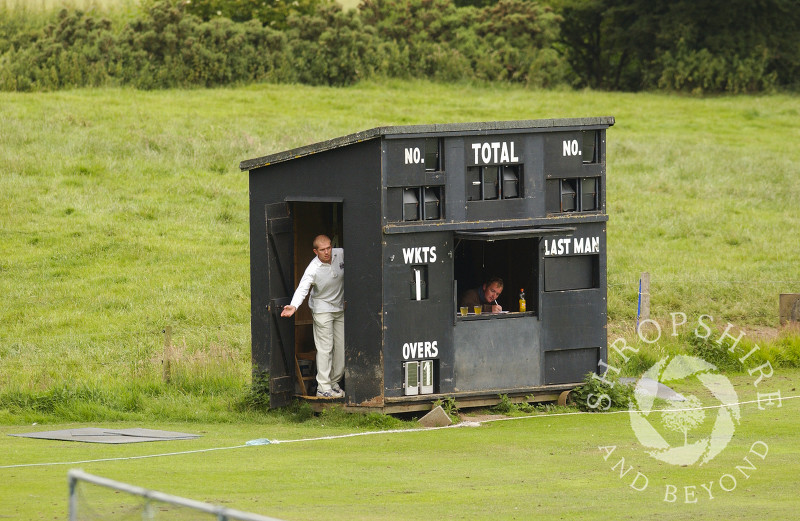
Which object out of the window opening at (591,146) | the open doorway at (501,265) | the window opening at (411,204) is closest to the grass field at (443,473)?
the open doorway at (501,265)

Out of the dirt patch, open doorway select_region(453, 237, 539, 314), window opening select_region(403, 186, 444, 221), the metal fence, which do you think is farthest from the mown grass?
the metal fence

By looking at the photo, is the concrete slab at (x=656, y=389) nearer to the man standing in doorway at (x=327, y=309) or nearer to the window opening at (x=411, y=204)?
the window opening at (x=411, y=204)

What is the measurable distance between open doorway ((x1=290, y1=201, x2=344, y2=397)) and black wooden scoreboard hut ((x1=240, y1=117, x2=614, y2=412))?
41 mm

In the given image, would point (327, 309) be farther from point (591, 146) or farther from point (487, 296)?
point (591, 146)

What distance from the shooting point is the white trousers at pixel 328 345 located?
15.0 metres

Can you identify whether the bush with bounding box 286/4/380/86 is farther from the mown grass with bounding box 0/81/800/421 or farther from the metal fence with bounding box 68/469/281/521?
the metal fence with bounding box 68/469/281/521

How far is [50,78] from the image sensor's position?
45000 mm

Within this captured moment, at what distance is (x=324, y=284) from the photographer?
49.0ft

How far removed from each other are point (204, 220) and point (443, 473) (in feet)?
60.2

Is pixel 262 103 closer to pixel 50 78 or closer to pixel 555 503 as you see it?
pixel 50 78

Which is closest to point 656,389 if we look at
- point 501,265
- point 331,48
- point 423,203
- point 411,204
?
point 501,265

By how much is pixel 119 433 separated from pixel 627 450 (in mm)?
5653

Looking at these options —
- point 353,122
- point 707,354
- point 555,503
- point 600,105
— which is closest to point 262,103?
point 353,122

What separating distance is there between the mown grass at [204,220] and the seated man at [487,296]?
322 cm
